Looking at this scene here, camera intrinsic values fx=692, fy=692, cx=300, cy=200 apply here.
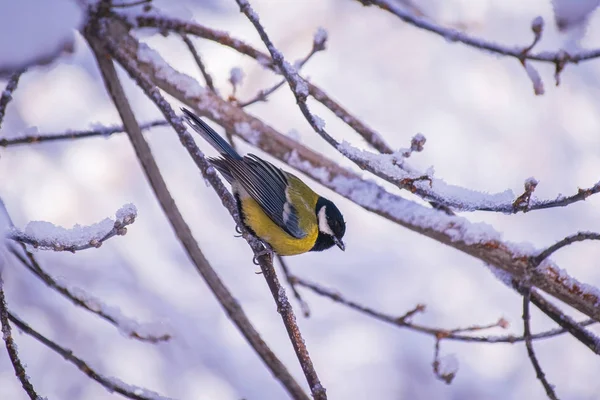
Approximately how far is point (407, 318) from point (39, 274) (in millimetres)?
1569

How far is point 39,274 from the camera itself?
7.29 feet

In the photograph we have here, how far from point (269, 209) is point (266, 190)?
3.9 inches

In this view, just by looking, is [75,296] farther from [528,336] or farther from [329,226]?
[329,226]

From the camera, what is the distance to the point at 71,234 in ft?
6.33

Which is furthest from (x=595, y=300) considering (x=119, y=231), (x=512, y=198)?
(x=119, y=231)

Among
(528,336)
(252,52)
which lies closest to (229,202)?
(252,52)

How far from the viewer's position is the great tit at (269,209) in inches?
133

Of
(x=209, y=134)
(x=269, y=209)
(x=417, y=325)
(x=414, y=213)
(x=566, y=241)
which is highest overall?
(x=209, y=134)

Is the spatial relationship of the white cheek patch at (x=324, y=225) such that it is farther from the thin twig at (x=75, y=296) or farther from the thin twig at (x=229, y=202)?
the thin twig at (x=75, y=296)

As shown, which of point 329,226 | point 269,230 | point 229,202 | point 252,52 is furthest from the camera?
point 329,226

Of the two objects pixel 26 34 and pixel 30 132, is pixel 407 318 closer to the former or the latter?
pixel 30 132

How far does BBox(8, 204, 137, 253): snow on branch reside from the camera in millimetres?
1864

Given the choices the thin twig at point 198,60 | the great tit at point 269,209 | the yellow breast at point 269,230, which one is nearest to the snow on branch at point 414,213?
the thin twig at point 198,60

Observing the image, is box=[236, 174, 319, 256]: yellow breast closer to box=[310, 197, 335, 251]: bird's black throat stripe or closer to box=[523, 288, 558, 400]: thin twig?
box=[310, 197, 335, 251]: bird's black throat stripe
